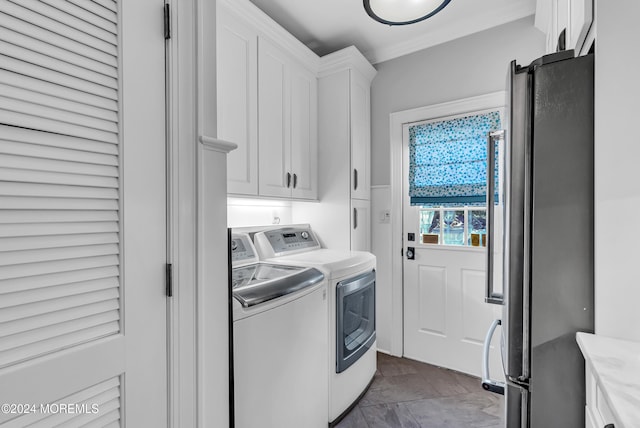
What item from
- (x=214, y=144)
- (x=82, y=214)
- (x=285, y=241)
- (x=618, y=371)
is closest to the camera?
(x=618, y=371)

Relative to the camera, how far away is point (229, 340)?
1.15 meters

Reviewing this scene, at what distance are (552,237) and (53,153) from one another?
53.1 inches

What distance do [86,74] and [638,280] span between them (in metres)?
1.50

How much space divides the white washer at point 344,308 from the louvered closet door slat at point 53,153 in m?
1.24

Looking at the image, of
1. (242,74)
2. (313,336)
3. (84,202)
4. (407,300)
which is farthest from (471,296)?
(84,202)

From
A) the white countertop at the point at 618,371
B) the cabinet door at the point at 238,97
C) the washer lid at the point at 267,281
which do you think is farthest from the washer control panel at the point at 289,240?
the white countertop at the point at 618,371

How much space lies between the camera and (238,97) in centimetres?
192

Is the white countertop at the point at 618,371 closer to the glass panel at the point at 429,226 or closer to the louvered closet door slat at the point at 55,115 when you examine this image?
the louvered closet door slat at the point at 55,115

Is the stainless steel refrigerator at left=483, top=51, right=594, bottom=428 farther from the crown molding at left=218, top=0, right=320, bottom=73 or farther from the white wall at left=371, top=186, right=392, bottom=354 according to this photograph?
the white wall at left=371, top=186, right=392, bottom=354

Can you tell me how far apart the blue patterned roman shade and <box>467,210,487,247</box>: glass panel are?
8 cm

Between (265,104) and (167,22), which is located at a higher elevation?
(265,104)

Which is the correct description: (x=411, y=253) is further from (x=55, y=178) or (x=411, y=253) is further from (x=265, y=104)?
(x=55, y=178)

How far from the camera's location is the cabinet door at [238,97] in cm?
181

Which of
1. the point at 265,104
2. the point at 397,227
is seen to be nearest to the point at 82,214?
the point at 265,104
